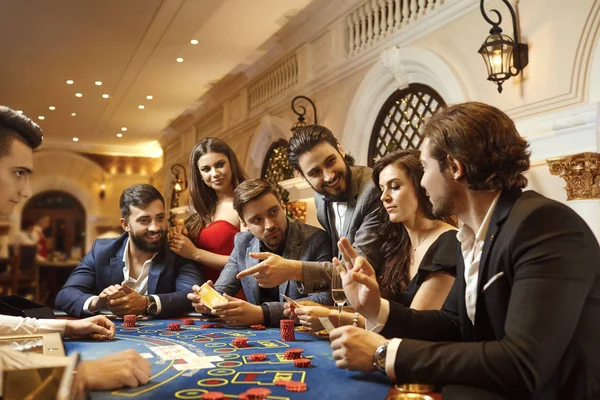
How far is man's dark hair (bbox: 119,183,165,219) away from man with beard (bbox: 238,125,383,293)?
0.86 m

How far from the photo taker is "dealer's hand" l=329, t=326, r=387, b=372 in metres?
1.52

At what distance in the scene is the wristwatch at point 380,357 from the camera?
1.48m

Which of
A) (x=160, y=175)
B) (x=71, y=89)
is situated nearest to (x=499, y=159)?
(x=71, y=89)

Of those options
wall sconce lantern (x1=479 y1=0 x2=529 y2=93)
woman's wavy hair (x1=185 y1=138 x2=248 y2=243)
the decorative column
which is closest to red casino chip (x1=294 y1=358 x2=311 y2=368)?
woman's wavy hair (x1=185 y1=138 x2=248 y2=243)

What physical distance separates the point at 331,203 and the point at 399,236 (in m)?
0.59

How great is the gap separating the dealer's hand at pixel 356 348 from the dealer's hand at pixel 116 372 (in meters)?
0.52

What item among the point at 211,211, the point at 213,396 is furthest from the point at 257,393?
the point at 211,211

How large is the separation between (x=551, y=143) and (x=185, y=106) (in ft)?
29.9

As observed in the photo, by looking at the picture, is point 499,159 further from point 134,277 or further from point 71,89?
point 71,89

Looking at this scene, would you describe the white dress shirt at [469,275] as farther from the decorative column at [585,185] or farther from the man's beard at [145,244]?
the decorative column at [585,185]

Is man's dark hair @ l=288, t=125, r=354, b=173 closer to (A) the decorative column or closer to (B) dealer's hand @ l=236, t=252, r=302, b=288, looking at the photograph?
(B) dealer's hand @ l=236, t=252, r=302, b=288

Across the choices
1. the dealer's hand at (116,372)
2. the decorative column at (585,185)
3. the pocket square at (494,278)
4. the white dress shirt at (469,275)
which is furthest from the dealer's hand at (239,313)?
the decorative column at (585,185)

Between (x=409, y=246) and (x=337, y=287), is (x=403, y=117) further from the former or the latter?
(x=337, y=287)

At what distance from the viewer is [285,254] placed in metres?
2.99
